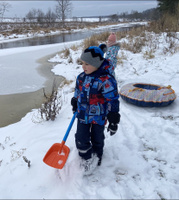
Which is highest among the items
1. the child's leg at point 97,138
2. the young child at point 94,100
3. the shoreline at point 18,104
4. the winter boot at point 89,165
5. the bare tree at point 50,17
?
the bare tree at point 50,17

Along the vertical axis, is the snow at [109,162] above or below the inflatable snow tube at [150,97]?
A: below

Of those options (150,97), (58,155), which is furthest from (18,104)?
(150,97)

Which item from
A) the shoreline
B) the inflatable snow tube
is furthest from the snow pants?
the shoreline

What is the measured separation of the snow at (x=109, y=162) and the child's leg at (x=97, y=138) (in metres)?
0.18

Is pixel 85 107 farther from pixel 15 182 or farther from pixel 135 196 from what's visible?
pixel 15 182

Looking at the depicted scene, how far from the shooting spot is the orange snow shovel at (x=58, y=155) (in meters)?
1.78

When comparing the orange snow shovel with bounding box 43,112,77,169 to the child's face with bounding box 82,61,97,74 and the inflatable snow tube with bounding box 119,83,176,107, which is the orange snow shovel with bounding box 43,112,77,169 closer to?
the child's face with bounding box 82,61,97,74

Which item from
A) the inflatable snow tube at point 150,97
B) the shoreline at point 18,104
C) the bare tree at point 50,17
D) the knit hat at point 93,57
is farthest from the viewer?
the bare tree at point 50,17

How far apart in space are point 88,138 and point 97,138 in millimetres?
108

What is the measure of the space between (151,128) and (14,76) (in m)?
5.09

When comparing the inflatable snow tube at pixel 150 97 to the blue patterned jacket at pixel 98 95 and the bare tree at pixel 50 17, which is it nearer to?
the blue patterned jacket at pixel 98 95

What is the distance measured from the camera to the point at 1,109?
3744 millimetres

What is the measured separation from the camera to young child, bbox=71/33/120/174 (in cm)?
153

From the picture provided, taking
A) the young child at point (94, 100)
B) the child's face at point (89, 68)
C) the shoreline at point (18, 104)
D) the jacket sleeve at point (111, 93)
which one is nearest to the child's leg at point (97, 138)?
the young child at point (94, 100)
